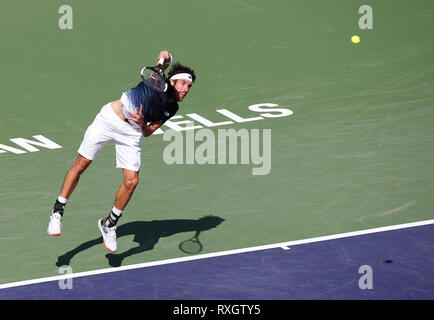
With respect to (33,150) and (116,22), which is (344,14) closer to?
(116,22)

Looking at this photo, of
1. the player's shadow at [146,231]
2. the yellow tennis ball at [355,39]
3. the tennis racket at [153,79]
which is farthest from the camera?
the yellow tennis ball at [355,39]

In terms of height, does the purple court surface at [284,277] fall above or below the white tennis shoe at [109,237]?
below

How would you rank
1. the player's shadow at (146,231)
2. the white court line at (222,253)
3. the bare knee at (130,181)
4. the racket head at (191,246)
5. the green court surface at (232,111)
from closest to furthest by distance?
1. the white court line at (222,253)
2. the bare knee at (130,181)
3. the player's shadow at (146,231)
4. the racket head at (191,246)
5. the green court surface at (232,111)

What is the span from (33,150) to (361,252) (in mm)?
7369

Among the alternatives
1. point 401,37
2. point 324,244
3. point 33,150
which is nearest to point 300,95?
point 401,37

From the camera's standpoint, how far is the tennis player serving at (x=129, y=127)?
12.1 metres

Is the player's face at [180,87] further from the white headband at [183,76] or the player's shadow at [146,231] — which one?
the player's shadow at [146,231]

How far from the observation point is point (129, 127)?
12195 mm

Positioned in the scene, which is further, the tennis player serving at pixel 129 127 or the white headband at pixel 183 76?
the white headband at pixel 183 76

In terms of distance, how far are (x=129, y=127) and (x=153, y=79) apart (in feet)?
2.41

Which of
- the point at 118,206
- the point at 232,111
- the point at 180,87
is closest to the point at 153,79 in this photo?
the point at 180,87

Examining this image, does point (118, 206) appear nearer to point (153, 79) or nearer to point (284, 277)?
point (153, 79)

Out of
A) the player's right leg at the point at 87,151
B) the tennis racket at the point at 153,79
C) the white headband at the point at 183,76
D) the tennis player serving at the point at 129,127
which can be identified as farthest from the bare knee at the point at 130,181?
the white headband at the point at 183,76

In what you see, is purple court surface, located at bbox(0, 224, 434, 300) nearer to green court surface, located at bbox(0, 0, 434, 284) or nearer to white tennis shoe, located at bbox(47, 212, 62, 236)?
green court surface, located at bbox(0, 0, 434, 284)
